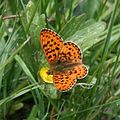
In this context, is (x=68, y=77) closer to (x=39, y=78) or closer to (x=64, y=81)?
(x=64, y=81)

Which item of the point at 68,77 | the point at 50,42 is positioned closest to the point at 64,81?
the point at 68,77

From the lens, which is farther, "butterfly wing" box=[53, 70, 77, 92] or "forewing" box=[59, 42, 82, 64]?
"forewing" box=[59, 42, 82, 64]

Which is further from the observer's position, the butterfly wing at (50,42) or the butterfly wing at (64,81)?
the butterfly wing at (50,42)

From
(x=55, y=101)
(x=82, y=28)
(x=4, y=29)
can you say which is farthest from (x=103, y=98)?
(x=4, y=29)

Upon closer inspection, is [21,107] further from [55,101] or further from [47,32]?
[47,32]

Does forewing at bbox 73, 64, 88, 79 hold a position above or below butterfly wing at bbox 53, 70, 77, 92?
below
